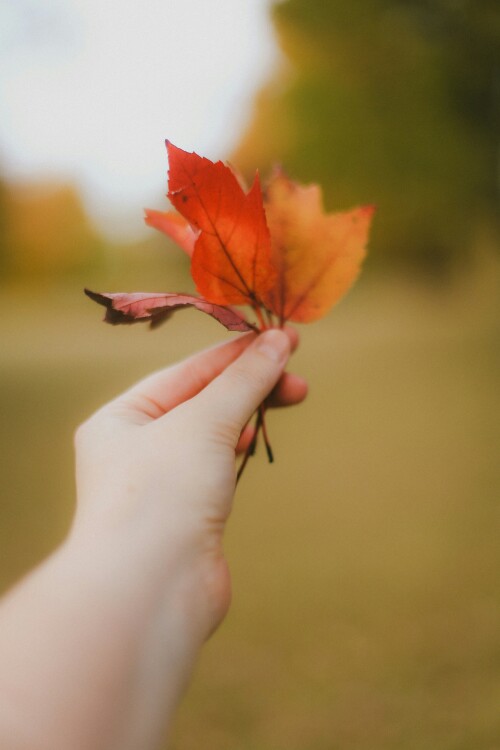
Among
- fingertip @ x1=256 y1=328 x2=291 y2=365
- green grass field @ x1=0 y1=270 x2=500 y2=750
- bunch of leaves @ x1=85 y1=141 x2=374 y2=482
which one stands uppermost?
bunch of leaves @ x1=85 y1=141 x2=374 y2=482

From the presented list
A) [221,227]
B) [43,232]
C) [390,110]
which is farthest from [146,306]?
[43,232]

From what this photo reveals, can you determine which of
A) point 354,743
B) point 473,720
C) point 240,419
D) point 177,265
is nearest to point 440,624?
point 473,720

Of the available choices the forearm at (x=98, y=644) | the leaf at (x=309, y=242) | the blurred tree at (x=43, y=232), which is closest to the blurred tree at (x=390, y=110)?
the blurred tree at (x=43, y=232)

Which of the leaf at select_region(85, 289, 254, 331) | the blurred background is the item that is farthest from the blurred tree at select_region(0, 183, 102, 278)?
the leaf at select_region(85, 289, 254, 331)

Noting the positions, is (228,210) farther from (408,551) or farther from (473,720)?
(408,551)

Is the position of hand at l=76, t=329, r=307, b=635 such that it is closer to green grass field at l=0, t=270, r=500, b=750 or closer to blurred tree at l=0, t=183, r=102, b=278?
green grass field at l=0, t=270, r=500, b=750

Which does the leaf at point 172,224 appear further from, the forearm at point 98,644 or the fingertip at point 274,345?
the forearm at point 98,644
